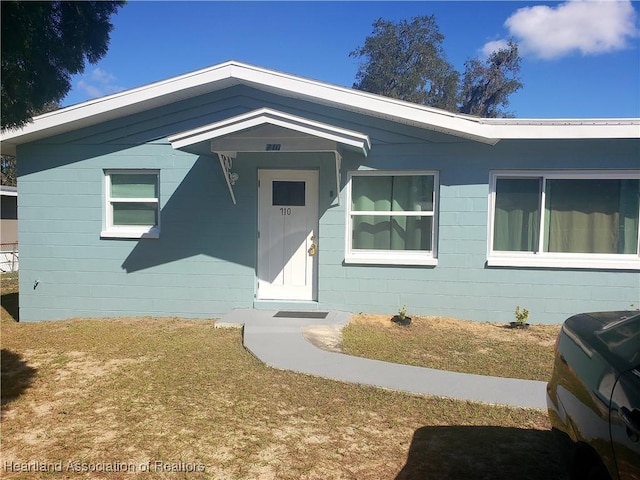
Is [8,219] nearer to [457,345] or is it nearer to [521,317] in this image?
[457,345]

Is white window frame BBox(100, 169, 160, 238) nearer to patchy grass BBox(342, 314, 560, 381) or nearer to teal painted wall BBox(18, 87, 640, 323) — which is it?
teal painted wall BBox(18, 87, 640, 323)

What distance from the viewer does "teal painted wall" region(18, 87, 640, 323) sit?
772 centimetres

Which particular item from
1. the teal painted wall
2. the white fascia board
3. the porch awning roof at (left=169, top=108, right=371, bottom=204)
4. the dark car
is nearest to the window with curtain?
the teal painted wall

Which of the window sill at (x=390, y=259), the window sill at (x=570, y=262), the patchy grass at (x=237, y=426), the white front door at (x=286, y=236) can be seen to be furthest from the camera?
the white front door at (x=286, y=236)

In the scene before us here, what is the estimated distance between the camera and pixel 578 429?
2.51 metres

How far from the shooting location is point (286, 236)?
27.2 ft

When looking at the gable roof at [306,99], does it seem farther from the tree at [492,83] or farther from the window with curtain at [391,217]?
the tree at [492,83]

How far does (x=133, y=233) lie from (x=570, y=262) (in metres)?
7.26

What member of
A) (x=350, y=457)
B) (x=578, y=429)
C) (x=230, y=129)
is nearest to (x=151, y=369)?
(x=350, y=457)

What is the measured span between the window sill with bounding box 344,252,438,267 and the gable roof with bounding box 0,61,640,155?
6.74 feet

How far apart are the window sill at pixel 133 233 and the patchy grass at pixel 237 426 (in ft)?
9.39

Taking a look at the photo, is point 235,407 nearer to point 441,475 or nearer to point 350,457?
point 350,457

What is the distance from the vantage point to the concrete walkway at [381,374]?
4727 mm

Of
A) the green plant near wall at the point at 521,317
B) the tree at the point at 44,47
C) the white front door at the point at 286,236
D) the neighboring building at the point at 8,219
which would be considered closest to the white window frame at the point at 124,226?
the white front door at the point at 286,236
